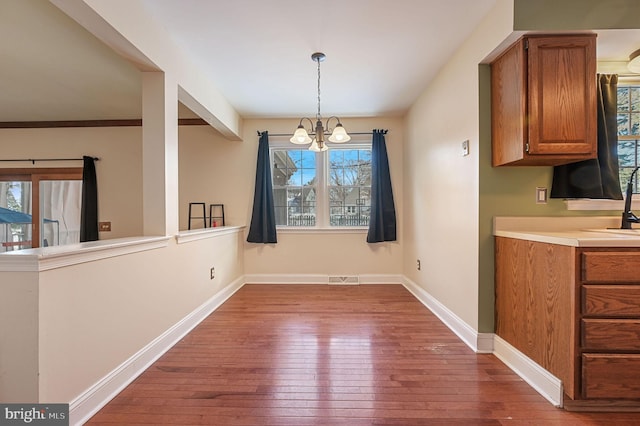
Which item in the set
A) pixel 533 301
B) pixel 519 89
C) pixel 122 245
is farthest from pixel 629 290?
pixel 122 245

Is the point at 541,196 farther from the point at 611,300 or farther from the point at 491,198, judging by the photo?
the point at 611,300

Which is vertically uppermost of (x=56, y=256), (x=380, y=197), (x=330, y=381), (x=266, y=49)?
(x=266, y=49)

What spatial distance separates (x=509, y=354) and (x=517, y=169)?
1.33 metres

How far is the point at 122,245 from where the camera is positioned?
182 cm

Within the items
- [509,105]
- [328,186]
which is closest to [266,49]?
[509,105]

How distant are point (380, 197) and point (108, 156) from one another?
4101 millimetres

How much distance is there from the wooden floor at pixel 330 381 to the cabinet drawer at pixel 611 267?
73 centimetres

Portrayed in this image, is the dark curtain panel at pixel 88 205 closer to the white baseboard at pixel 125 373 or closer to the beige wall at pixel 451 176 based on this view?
the white baseboard at pixel 125 373

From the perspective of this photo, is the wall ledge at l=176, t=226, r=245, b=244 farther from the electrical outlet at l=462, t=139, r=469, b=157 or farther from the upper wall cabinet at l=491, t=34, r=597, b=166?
the upper wall cabinet at l=491, t=34, r=597, b=166

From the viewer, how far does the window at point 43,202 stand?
441 cm

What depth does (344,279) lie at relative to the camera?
4.40 metres

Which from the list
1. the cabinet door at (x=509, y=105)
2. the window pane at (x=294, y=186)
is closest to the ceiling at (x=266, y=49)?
the cabinet door at (x=509, y=105)

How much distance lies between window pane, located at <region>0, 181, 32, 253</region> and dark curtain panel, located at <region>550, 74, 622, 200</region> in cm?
648

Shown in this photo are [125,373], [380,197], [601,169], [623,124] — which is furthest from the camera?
[380,197]
